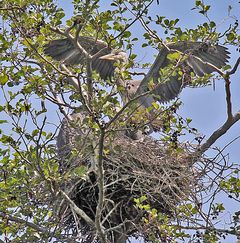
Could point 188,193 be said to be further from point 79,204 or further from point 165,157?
point 79,204

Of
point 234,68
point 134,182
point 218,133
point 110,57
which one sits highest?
point 110,57

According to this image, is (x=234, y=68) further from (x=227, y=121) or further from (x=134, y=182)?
(x=134, y=182)

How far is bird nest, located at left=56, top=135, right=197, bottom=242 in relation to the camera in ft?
18.8

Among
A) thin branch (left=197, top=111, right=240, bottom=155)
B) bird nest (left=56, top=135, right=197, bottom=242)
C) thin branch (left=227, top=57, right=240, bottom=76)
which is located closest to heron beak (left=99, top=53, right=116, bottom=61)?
bird nest (left=56, top=135, right=197, bottom=242)

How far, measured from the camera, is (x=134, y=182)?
5.61 m

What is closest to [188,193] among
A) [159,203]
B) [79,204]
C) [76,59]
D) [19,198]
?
[159,203]

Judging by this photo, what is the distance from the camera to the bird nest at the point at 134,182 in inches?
226

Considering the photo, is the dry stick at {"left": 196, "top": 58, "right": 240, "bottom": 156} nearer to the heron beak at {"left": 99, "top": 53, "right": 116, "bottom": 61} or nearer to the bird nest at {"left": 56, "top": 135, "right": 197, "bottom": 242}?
the bird nest at {"left": 56, "top": 135, "right": 197, "bottom": 242}

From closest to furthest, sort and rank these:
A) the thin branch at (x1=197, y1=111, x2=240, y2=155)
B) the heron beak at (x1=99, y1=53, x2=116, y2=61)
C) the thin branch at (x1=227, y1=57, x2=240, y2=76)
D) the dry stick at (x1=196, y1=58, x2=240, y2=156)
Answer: the thin branch at (x1=227, y1=57, x2=240, y2=76) → the dry stick at (x1=196, y1=58, x2=240, y2=156) → the thin branch at (x1=197, y1=111, x2=240, y2=155) → the heron beak at (x1=99, y1=53, x2=116, y2=61)

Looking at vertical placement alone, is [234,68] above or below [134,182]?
above

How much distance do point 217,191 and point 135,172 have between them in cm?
80

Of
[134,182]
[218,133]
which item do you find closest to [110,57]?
[218,133]

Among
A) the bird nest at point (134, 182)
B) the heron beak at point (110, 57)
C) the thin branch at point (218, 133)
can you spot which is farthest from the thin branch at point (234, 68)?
the heron beak at point (110, 57)

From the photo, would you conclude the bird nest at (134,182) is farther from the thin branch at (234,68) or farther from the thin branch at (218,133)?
the thin branch at (234,68)
